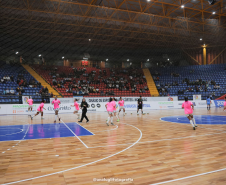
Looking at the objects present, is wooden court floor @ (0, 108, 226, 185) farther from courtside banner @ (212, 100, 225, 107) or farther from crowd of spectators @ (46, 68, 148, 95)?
courtside banner @ (212, 100, 225, 107)

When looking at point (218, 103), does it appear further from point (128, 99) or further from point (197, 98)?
point (128, 99)

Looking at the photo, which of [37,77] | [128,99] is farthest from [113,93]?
[37,77]

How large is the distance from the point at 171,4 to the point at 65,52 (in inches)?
924

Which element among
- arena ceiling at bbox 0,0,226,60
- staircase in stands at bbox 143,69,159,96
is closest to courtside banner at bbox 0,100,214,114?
staircase in stands at bbox 143,69,159,96

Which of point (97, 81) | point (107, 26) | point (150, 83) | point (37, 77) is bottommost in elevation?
point (150, 83)

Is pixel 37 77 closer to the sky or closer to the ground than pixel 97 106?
closer to the sky

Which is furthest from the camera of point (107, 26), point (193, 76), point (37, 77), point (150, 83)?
point (193, 76)

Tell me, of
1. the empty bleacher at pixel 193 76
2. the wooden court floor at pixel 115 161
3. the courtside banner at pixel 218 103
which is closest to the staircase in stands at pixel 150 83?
the empty bleacher at pixel 193 76

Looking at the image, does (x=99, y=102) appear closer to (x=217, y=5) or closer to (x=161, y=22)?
(x=161, y=22)

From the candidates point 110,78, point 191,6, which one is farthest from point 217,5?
point 110,78

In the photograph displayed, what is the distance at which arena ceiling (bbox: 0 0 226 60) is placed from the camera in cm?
2355

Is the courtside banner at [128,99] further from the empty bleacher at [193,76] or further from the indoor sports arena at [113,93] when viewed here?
the empty bleacher at [193,76]

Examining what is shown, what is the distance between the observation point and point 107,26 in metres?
29.8

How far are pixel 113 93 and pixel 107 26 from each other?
10570 millimetres
